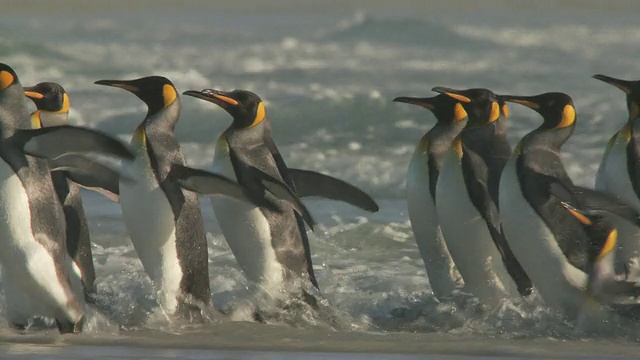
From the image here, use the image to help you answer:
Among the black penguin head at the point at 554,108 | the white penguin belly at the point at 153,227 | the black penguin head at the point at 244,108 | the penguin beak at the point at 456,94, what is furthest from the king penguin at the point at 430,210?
the white penguin belly at the point at 153,227

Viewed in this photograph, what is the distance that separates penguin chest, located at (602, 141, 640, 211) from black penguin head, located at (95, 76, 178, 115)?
1886 millimetres

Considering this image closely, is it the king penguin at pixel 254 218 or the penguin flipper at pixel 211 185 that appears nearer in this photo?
the penguin flipper at pixel 211 185

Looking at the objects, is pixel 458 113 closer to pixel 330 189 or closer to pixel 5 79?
pixel 330 189

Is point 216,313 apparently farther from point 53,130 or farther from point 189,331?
point 53,130

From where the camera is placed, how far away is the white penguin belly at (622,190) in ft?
20.8

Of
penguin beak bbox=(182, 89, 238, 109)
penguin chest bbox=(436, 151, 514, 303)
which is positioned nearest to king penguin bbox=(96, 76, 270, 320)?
penguin beak bbox=(182, 89, 238, 109)

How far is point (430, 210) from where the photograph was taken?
6645 mm

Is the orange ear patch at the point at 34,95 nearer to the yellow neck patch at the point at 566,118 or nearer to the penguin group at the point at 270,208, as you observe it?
the penguin group at the point at 270,208

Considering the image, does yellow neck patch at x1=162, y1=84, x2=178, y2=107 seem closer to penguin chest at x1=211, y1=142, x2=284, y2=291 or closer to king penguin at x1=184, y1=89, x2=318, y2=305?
king penguin at x1=184, y1=89, x2=318, y2=305

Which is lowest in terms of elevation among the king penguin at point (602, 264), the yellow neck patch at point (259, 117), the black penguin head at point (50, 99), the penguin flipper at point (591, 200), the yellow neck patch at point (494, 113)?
the king penguin at point (602, 264)

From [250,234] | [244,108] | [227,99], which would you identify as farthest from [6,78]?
[250,234]

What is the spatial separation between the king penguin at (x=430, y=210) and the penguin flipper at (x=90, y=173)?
4.26ft

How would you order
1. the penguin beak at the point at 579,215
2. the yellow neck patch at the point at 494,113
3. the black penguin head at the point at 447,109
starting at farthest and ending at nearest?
the black penguin head at the point at 447,109 → the yellow neck patch at the point at 494,113 → the penguin beak at the point at 579,215

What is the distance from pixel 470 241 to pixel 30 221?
185 centimetres
